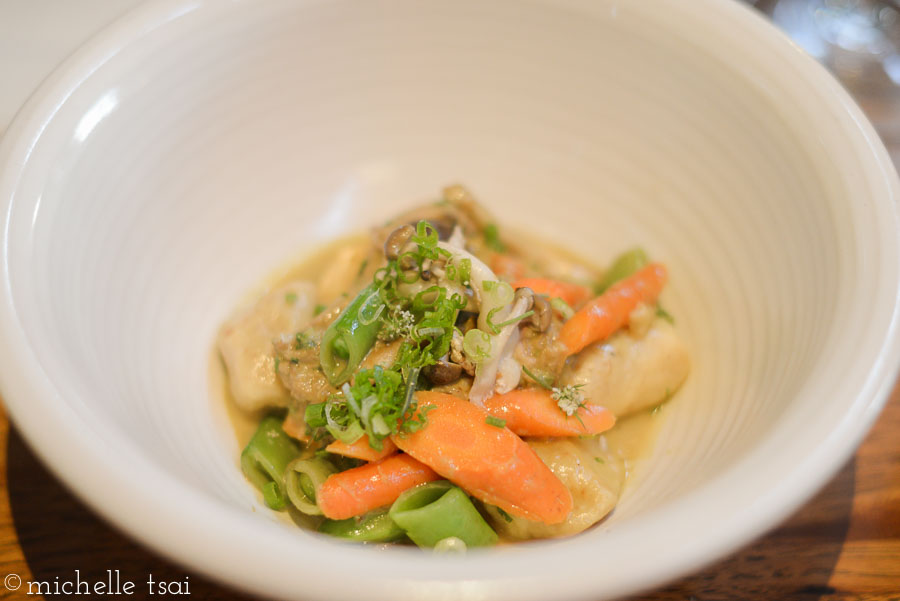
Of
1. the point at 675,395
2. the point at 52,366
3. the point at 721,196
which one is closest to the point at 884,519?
the point at 675,395

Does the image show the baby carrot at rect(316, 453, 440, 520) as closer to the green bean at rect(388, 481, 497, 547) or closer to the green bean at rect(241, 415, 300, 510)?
the green bean at rect(388, 481, 497, 547)

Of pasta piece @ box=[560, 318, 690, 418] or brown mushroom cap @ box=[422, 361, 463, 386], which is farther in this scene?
pasta piece @ box=[560, 318, 690, 418]

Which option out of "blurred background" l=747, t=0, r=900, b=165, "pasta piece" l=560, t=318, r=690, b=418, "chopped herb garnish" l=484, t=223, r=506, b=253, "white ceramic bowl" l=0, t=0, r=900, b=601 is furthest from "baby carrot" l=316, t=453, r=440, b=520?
"blurred background" l=747, t=0, r=900, b=165

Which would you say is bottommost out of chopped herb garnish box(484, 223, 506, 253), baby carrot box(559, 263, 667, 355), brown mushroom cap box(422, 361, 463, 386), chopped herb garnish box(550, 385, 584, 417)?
chopped herb garnish box(550, 385, 584, 417)

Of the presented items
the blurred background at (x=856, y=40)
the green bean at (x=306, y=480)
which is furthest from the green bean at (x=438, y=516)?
the blurred background at (x=856, y=40)

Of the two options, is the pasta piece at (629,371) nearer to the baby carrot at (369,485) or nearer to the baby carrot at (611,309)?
the baby carrot at (611,309)

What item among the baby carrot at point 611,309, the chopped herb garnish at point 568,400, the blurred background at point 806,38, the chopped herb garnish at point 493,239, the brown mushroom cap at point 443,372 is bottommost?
the chopped herb garnish at point 568,400

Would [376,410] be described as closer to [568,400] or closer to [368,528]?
[368,528]
